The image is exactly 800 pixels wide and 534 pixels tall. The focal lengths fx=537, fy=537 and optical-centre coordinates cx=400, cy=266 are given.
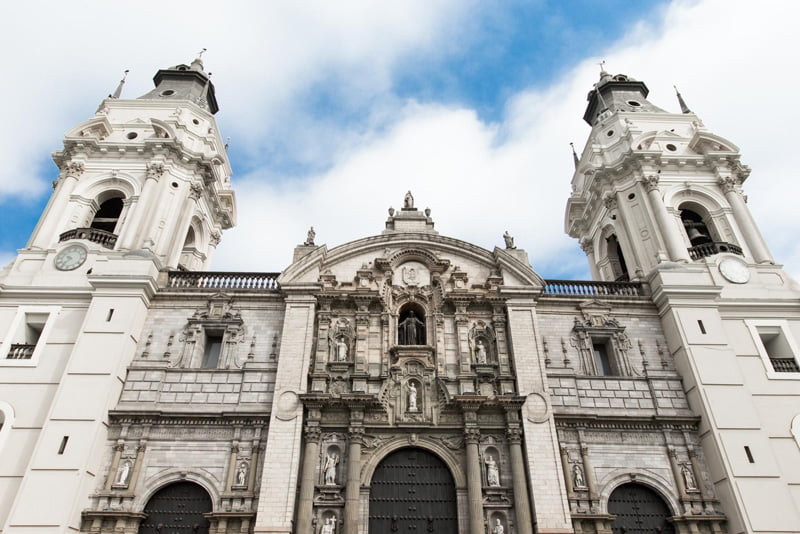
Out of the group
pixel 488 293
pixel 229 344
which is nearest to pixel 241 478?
pixel 229 344

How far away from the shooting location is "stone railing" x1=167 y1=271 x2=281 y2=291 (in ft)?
73.6

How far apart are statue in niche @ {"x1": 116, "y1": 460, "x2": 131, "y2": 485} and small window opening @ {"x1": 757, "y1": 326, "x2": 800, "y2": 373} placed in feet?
75.4

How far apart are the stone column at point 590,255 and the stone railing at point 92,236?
78.3 feet

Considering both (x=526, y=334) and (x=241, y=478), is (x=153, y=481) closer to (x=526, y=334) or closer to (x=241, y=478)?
(x=241, y=478)

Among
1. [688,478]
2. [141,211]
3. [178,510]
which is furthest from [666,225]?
[141,211]

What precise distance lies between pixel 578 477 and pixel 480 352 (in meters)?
5.33

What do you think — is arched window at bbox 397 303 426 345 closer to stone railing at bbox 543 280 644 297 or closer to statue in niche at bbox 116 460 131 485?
stone railing at bbox 543 280 644 297

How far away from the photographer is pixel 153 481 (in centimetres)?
1738

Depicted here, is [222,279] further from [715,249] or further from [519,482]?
[715,249]

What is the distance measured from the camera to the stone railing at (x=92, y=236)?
22703 mm

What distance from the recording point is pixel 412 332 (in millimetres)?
21062

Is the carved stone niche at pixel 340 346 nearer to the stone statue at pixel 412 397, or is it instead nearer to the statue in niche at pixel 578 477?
the stone statue at pixel 412 397

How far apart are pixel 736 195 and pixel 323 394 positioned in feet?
68.8

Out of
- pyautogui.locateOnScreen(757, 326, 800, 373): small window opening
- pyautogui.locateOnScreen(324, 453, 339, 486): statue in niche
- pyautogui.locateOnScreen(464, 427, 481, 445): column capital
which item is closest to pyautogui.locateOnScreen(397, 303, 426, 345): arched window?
pyautogui.locateOnScreen(464, 427, 481, 445): column capital
